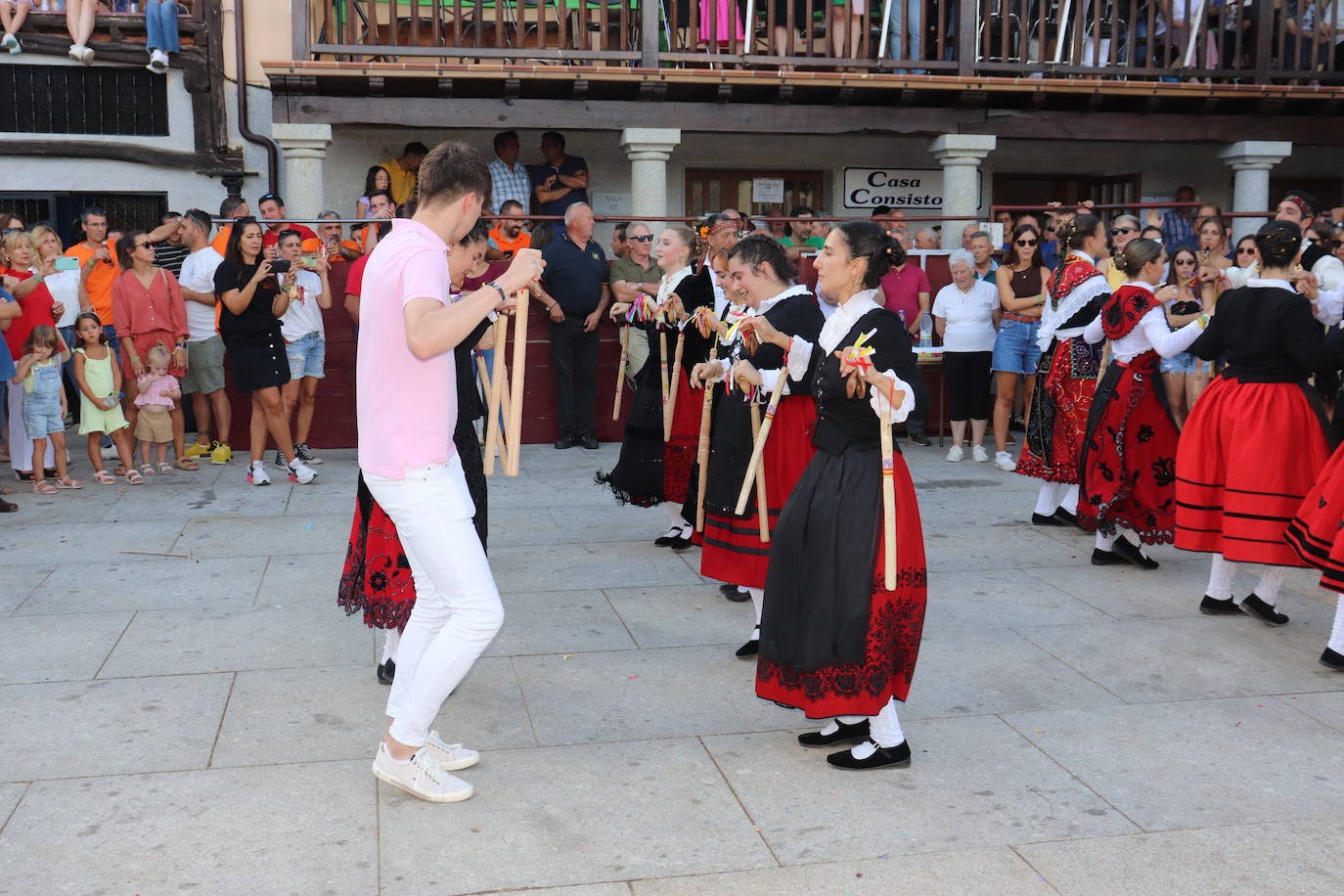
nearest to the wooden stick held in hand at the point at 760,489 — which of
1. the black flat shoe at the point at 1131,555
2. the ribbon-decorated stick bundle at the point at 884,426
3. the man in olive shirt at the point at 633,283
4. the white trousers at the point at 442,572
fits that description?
the ribbon-decorated stick bundle at the point at 884,426

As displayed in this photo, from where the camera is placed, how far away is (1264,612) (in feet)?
18.7

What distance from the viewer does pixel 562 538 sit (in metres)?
7.34

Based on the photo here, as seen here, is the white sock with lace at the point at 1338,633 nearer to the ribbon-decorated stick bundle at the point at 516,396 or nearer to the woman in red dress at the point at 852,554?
the woman in red dress at the point at 852,554

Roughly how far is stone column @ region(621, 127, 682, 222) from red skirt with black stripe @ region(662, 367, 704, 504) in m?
6.41


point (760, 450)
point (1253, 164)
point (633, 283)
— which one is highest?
point (1253, 164)

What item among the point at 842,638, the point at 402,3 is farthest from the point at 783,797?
the point at 402,3

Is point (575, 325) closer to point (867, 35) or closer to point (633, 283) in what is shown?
point (633, 283)

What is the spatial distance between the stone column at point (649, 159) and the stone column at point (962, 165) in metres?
2.82

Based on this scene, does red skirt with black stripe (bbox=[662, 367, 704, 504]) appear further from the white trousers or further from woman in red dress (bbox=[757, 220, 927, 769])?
the white trousers

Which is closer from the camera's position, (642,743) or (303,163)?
(642,743)

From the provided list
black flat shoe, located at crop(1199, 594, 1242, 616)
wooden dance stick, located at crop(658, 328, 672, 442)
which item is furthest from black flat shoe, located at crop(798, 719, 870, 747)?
wooden dance stick, located at crop(658, 328, 672, 442)

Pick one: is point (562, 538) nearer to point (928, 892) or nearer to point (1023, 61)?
point (928, 892)

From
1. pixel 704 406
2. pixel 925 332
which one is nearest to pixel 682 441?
pixel 704 406

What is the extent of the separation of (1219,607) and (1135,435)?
45.4 inches
